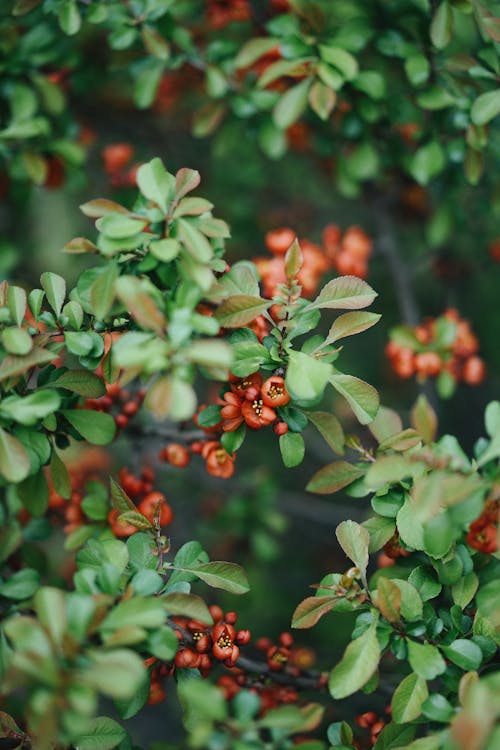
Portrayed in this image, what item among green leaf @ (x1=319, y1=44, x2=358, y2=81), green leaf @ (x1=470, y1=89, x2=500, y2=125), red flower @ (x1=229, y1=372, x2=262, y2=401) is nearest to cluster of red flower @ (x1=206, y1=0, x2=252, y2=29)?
green leaf @ (x1=319, y1=44, x2=358, y2=81)

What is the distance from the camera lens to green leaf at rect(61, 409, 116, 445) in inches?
51.4

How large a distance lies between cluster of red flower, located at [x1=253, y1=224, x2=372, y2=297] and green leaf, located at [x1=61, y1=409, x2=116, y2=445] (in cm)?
51

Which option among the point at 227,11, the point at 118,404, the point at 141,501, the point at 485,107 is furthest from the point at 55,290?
the point at 227,11

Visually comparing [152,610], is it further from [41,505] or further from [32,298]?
[32,298]

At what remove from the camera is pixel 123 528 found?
147cm

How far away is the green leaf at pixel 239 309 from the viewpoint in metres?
1.14

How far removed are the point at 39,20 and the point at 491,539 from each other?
5.64 feet

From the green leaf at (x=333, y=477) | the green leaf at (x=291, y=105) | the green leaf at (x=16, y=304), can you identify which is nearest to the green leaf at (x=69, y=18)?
the green leaf at (x=291, y=105)

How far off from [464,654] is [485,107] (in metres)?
1.16

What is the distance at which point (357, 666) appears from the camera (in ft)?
3.63

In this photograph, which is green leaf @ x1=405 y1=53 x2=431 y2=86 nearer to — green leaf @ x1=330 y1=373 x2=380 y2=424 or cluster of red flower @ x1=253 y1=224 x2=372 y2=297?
cluster of red flower @ x1=253 y1=224 x2=372 y2=297

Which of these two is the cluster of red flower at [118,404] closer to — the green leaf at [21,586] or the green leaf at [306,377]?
the green leaf at [21,586]

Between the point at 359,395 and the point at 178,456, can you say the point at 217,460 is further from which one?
the point at 359,395

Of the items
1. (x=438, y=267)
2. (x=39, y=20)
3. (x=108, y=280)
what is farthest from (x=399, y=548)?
(x=39, y=20)
